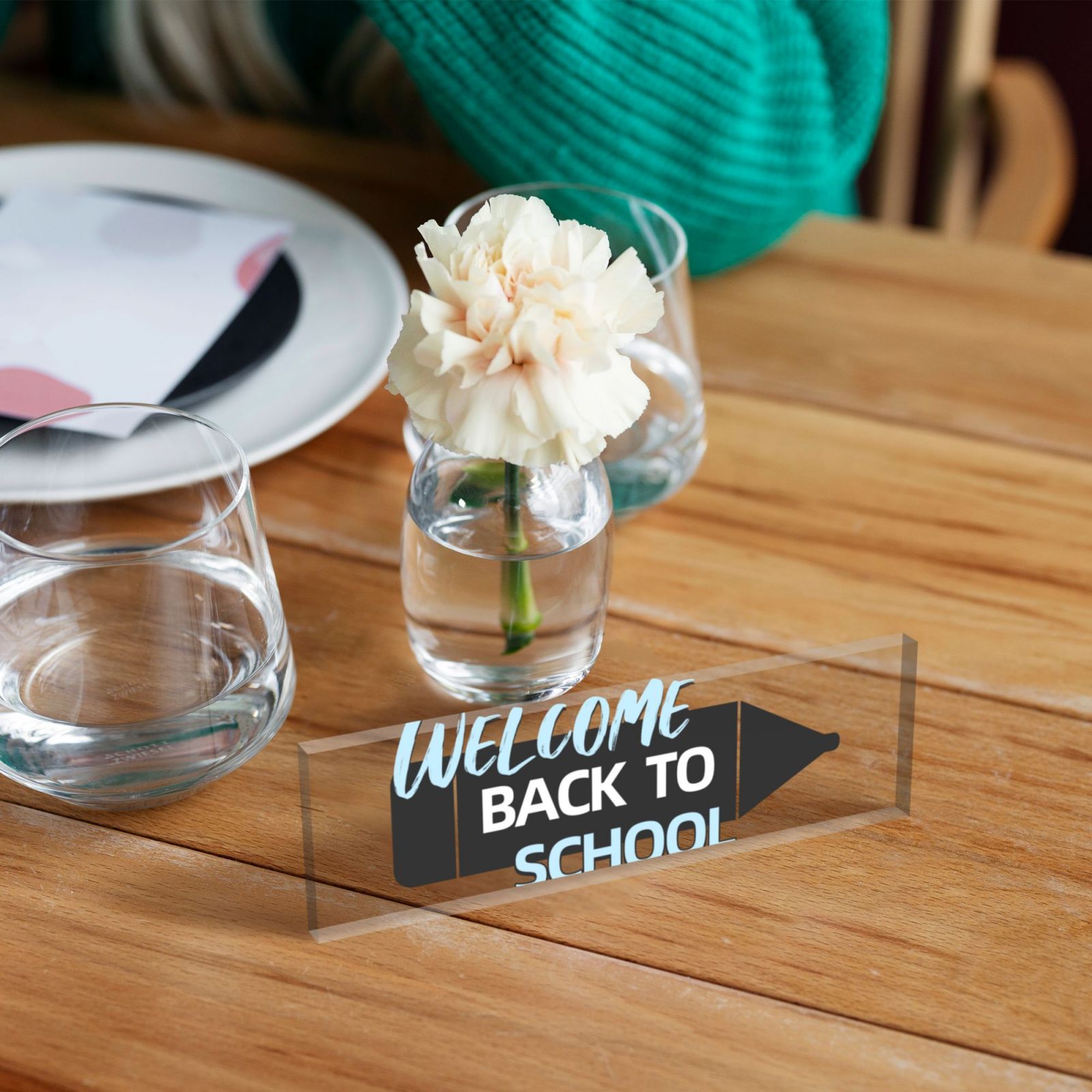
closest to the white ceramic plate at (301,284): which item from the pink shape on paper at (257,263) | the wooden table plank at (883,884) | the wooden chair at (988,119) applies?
the pink shape on paper at (257,263)

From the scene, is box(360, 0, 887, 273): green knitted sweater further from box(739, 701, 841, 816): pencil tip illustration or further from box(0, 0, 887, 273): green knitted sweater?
box(739, 701, 841, 816): pencil tip illustration

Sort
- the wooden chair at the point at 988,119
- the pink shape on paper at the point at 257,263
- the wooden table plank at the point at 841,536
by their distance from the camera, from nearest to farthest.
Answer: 1. the wooden table plank at the point at 841,536
2. the pink shape on paper at the point at 257,263
3. the wooden chair at the point at 988,119

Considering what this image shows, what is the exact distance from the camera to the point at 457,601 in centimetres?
49

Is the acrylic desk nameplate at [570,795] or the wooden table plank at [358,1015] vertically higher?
the acrylic desk nameplate at [570,795]

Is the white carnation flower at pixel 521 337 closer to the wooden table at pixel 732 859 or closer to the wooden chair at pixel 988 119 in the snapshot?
the wooden table at pixel 732 859

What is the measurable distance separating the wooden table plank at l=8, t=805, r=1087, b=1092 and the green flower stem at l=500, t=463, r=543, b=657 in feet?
0.36

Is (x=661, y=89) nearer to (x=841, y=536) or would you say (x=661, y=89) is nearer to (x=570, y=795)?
(x=841, y=536)

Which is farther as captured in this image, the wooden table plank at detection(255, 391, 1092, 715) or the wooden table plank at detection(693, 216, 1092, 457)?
the wooden table plank at detection(693, 216, 1092, 457)

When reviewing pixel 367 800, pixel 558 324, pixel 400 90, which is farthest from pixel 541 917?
pixel 400 90

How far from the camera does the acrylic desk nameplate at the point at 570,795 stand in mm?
425

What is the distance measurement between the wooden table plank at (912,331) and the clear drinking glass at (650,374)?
11cm

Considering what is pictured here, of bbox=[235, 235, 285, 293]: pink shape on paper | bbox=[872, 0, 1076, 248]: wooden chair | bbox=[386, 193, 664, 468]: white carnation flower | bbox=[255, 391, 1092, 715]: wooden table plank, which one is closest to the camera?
bbox=[386, 193, 664, 468]: white carnation flower

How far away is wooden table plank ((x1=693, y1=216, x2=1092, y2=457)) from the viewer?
699 mm

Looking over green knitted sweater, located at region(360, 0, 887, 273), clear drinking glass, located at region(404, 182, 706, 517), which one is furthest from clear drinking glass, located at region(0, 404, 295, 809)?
green knitted sweater, located at region(360, 0, 887, 273)
